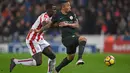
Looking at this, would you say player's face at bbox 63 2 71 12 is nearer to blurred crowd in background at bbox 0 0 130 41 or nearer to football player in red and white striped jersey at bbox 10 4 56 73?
football player in red and white striped jersey at bbox 10 4 56 73

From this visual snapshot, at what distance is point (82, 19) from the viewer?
27562mm

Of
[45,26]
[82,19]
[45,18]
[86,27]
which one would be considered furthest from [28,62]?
[82,19]

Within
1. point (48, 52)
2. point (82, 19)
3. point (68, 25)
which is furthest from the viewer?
point (82, 19)

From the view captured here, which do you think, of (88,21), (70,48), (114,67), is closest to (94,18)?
(88,21)

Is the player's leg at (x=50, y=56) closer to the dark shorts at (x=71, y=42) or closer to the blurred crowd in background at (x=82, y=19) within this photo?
the dark shorts at (x=71, y=42)

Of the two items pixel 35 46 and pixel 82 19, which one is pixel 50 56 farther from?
pixel 82 19

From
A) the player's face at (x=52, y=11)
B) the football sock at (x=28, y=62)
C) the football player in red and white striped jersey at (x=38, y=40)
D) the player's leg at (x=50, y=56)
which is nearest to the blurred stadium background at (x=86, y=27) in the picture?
the player's leg at (x=50, y=56)

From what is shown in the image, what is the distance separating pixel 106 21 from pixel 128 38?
1.83 m

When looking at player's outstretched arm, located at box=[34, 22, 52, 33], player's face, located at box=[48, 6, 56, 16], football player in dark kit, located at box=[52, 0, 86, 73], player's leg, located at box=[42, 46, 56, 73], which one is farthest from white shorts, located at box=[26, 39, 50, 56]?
→ player's face, located at box=[48, 6, 56, 16]

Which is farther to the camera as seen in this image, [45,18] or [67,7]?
[45,18]

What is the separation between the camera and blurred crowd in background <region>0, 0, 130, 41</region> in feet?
89.2

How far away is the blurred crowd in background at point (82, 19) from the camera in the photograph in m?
27.2

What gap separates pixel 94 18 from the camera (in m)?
27.5

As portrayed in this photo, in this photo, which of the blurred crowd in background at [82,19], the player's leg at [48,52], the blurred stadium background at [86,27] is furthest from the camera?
the blurred crowd in background at [82,19]
